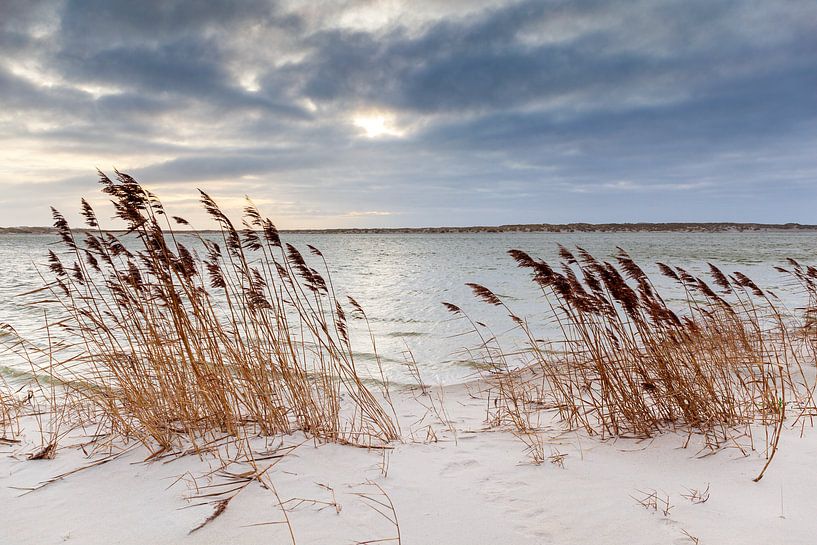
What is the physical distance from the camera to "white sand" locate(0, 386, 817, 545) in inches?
107

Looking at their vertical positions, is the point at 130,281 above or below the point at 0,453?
above

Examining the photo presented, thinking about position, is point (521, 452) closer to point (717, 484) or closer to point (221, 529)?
point (717, 484)

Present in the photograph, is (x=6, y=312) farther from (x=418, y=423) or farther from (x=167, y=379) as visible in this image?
(x=418, y=423)

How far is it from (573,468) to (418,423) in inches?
78.2

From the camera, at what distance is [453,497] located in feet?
10.3

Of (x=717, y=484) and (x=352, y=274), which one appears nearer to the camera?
(x=717, y=484)

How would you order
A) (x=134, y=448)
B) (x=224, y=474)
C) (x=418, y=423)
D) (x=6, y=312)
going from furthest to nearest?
1. (x=6, y=312)
2. (x=418, y=423)
3. (x=134, y=448)
4. (x=224, y=474)

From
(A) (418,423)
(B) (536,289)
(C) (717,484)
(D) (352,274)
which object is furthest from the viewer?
(D) (352,274)

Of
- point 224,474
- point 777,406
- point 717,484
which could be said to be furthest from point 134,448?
point 777,406

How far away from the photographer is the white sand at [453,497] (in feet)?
8.93

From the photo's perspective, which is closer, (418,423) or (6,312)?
(418,423)

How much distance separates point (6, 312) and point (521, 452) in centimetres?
1537

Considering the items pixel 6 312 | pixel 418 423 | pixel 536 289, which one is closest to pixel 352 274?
pixel 536 289

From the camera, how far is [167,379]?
4367mm
